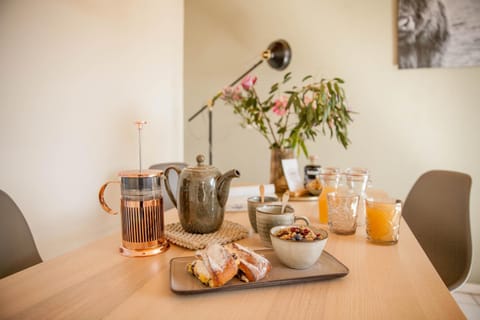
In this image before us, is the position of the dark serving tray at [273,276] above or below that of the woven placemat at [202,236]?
below

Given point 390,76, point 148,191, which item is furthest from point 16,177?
point 390,76

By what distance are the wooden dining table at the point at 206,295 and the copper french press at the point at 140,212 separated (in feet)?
0.12

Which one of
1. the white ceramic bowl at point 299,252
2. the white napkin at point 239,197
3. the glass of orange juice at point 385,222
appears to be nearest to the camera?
the white ceramic bowl at point 299,252

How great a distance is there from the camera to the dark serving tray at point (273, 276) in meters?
0.62

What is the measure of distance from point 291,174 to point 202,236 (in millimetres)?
719

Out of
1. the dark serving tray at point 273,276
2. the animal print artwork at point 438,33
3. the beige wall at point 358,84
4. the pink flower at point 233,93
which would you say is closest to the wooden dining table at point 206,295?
the dark serving tray at point 273,276

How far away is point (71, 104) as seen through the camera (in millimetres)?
1479

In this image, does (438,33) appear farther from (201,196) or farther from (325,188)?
(201,196)

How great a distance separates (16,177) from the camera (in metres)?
1.24

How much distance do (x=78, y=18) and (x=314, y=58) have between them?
5.25ft

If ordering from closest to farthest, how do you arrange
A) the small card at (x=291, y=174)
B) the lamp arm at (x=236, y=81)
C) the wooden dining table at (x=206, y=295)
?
the wooden dining table at (x=206, y=295)
the small card at (x=291, y=174)
the lamp arm at (x=236, y=81)

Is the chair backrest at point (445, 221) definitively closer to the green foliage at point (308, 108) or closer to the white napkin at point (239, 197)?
Answer: the green foliage at point (308, 108)

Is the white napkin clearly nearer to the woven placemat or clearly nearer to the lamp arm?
the woven placemat

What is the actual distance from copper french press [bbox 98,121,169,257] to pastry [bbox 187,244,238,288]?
178 mm
